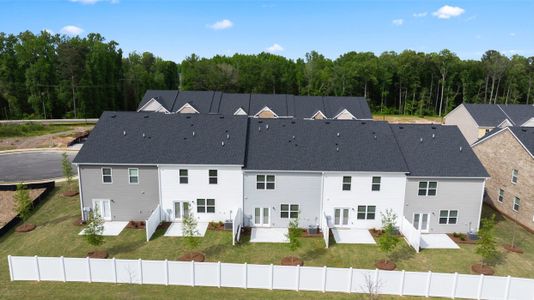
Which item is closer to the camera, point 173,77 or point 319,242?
point 319,242

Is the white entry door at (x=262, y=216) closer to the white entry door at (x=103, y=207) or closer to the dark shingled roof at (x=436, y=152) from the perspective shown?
the dark shingled roof at (x=436, y=152)

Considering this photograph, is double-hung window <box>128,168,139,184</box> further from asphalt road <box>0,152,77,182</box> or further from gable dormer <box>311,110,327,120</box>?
gable dormer <box>311,110,327,120</box>

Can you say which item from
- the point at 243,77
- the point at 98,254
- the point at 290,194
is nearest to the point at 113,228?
the point at 98,254

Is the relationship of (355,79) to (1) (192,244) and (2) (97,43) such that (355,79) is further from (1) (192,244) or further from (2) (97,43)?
(1) (192,244)

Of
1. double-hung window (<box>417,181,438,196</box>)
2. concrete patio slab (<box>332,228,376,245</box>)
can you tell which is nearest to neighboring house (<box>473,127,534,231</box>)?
double-hung window (<box>417,181,438,196</box>)

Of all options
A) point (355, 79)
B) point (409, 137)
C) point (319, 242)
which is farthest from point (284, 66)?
point (319, 242)

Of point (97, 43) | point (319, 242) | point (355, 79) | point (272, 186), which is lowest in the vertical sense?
point (319, 242)
